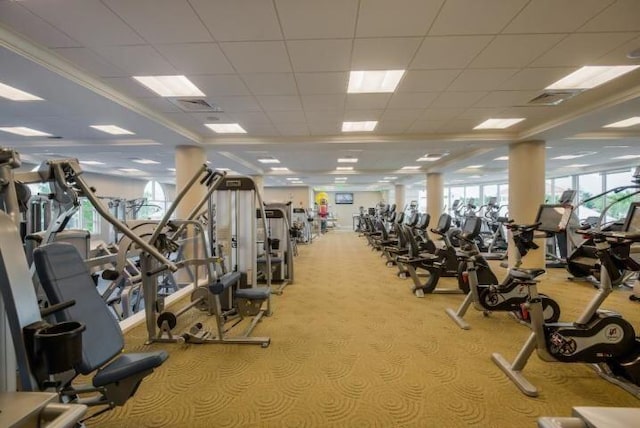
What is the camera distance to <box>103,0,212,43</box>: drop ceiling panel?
2242mm

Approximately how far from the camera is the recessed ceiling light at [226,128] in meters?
5.33

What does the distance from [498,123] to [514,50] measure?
282 centimetres

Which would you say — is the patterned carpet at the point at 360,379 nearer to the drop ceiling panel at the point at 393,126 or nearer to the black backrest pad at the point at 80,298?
the black backrest pad at the point at 80,298

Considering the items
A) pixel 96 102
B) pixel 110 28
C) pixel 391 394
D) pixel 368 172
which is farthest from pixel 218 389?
pixel 368 172

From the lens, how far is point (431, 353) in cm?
284

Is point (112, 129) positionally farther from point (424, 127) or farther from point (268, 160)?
point (424, 127)

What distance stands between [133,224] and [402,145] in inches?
211

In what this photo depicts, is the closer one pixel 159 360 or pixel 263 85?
pixel 159 360

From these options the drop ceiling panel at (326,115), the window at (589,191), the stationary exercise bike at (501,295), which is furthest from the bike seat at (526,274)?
the window at (589,191)

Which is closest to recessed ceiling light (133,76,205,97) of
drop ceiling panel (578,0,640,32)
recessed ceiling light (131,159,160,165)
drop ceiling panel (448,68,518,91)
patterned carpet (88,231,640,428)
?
patterned carpet (88,231,640,428)

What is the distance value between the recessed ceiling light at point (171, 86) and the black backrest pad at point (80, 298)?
246 cm

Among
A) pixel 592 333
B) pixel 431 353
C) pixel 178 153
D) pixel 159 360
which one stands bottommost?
pixel 431 353

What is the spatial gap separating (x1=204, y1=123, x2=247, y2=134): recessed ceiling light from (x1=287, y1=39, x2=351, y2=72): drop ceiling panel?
253 centimetres

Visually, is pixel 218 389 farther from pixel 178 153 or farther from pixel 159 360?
pixel 178 153
